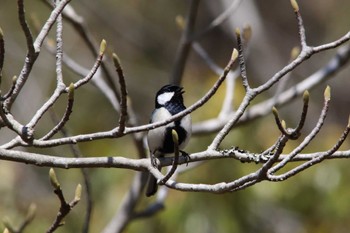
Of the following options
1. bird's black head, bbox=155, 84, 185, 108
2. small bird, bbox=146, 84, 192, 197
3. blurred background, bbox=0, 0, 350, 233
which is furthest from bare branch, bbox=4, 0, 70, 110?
blurred background, bbox=0, 0, 350, 233

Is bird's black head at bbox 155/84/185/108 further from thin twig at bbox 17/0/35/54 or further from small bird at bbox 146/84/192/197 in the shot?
thin twig at bbox 17/0/35/54

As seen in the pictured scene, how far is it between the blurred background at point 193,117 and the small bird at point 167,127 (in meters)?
0.60

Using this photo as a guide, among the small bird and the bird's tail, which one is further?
the bird's tail

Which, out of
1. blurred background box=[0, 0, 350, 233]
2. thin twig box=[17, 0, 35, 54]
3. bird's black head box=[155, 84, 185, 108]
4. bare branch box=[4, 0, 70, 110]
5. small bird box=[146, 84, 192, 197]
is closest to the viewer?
thin twig box=[17, 0, 35, 54]

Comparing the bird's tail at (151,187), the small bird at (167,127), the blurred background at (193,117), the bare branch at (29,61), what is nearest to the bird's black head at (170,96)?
the small bird at (167,127)

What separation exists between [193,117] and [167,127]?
4.15 ft

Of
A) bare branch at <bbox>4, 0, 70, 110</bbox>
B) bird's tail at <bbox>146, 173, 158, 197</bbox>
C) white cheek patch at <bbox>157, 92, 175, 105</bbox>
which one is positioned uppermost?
white cheek patch at <bbox>157, 92, 175, 105</bbox>

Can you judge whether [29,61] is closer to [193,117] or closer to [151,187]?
[151,187]

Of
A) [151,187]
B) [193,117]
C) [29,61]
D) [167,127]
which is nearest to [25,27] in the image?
[29,61]

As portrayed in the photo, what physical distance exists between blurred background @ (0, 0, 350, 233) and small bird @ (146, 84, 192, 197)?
1.98 ft

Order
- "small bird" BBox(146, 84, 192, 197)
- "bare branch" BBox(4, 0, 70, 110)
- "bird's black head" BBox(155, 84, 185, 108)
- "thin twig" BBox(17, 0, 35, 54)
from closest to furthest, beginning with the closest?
"thin twig" BBox(17, 0, 35, 54), "bare branch" BBox(4, 0, 70, 110), "small bird" BBox(146, 84, 192, 197), "bird's black head" BBox(155, 84, 185, 108)

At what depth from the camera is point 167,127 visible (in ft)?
11.6

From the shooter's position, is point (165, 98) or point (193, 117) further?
point (193, 117)

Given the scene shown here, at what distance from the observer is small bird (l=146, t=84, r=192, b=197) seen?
3457 millimetres
